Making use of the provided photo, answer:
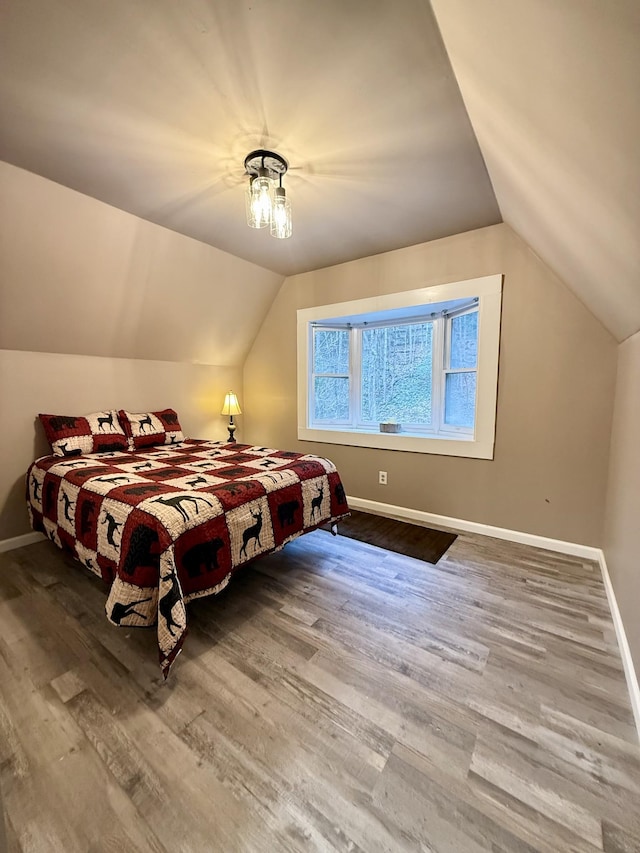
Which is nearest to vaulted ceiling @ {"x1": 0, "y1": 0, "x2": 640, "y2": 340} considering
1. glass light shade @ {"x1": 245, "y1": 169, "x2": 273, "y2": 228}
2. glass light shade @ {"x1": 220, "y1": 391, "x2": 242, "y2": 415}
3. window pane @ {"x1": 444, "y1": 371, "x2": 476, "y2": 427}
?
glass light shade @ {"x1": 245, "y1": 169, "x2": 273, "y2": 228}

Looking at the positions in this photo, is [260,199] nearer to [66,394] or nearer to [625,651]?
[66,394]

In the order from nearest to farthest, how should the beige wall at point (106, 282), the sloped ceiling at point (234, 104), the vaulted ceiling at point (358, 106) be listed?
the vaulted ceiling at point (358, 106), the sloped ceiling at point (234, 104), the beige wall at point (106, 282)

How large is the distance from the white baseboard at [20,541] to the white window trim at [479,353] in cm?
259

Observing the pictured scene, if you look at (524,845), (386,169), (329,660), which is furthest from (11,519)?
(386,169)

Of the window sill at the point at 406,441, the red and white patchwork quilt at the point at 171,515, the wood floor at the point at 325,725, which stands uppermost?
the window sill at the point at 406,441

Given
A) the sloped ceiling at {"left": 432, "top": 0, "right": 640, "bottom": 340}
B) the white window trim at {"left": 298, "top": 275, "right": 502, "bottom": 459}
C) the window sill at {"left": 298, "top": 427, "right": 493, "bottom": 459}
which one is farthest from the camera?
the window sill at {"left": 298, "top": 427, "right": 493, "bottom": 459}

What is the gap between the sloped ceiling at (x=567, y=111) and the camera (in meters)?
0.71

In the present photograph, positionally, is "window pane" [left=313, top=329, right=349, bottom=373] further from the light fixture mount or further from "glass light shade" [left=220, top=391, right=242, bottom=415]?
the light fixture mount

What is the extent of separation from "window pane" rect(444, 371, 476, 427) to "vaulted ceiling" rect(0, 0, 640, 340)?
1.04m

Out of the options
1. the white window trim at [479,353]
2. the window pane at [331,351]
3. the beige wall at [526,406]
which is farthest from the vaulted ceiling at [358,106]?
the window pane at [331,351]

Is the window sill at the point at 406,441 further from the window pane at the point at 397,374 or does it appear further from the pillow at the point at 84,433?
the pillow at the point at 84,433

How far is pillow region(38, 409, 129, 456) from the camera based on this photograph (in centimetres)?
264

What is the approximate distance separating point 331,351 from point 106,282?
213 centimetres

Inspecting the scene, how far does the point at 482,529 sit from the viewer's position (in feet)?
9.24
